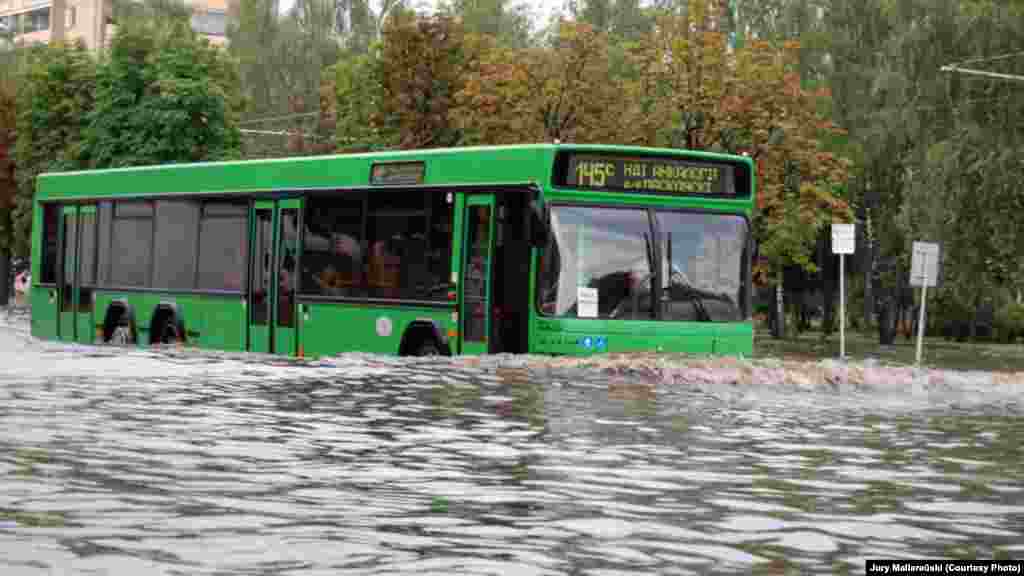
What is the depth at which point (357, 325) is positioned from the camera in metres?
22.5

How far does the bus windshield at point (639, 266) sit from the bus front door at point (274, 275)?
4.78 m

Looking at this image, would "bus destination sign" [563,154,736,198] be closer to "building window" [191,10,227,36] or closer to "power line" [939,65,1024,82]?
"power line" [939,65,1024,82]

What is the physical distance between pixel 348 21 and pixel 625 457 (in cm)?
8464

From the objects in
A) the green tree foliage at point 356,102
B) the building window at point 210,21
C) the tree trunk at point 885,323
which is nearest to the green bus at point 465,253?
the green tree foliage at point 356,102

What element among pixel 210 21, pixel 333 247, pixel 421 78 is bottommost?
pixel 333 247

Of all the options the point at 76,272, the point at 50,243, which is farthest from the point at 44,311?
the point at 76,272

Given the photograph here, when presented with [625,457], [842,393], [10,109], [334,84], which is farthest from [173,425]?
[10,109]

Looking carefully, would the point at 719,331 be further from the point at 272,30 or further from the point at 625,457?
the point at 272,30

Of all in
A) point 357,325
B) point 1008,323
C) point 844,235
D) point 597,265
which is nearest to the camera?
point 597,265

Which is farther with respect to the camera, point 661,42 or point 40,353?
point 661,42

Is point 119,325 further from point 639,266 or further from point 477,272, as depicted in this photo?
point 639,266

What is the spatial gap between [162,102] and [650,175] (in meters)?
33.1

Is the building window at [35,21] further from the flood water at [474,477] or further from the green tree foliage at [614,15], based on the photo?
the flood water at [474,477]

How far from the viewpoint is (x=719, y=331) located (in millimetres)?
20625
